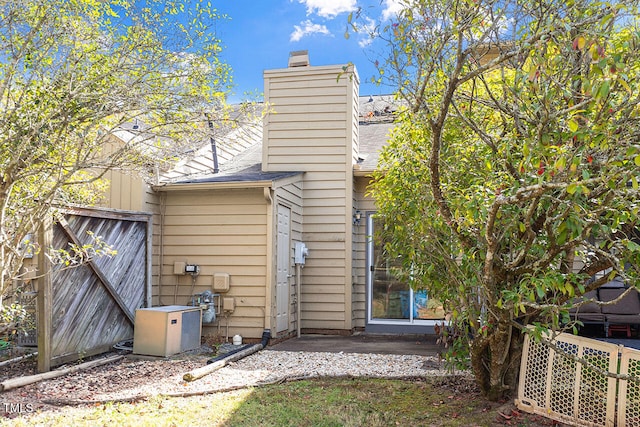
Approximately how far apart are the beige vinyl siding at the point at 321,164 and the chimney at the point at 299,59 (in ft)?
1.44

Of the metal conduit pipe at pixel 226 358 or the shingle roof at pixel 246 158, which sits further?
the shingle roof at pixel 246 158

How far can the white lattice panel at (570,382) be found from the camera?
3.94 meters

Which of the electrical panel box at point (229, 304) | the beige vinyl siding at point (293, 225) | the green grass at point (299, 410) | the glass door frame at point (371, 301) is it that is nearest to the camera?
the green grass at point (299, 410)

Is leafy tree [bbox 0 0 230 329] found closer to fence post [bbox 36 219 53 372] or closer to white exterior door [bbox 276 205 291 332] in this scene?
fence post [bbox 36 219 53 372]

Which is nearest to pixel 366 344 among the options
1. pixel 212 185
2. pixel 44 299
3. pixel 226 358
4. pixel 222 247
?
pixel 226 358

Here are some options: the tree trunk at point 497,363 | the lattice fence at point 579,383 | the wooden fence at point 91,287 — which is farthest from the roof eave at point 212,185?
the lattice fence at point 579,383

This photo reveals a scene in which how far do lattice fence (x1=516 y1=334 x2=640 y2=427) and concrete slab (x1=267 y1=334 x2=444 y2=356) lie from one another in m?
2.54

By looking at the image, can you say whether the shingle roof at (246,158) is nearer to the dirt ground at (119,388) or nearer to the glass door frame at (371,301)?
the glass door frame at (371,301)

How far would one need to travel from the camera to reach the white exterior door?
8016mm

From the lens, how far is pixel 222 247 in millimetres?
8086

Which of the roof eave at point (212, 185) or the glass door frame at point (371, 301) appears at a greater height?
the roof eave at point (212, 185)

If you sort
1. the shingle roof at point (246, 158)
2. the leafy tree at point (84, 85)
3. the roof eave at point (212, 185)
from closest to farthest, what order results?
1. the leafy tree at point (84, 85)
2. the roof eave at point (212, 185)
3. the shingle roof at point (246, 158)

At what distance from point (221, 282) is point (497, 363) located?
14.7 feet

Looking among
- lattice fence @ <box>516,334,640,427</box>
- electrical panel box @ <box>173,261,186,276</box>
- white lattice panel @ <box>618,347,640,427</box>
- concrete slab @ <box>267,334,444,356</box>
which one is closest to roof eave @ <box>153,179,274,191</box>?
electrical panel box @ <box>173,261,186,276</box>
